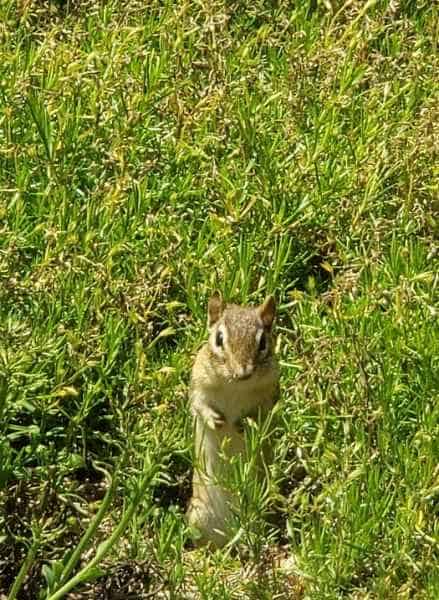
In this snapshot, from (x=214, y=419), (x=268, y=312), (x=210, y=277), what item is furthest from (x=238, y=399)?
(x=210, y=277)

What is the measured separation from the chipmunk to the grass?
0.11 meters

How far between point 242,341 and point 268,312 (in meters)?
0.21

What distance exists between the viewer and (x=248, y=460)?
577cm

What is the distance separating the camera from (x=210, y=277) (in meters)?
6.86

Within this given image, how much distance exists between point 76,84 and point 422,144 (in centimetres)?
147

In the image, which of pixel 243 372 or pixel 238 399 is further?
pixel 238 399

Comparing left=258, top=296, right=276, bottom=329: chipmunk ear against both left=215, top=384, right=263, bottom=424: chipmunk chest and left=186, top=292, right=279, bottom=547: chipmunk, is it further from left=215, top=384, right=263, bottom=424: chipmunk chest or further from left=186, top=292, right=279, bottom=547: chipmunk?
left=215, top=384, right=263, bottom=424: chipmunk chest

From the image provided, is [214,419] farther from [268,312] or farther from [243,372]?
[268,312]

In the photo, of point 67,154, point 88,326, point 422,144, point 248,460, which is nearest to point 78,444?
point 88,326

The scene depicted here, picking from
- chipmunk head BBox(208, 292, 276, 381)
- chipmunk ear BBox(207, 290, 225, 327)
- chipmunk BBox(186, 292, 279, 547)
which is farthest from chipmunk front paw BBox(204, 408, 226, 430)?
chipmunk ear BBox(207, 290, 225, 327)

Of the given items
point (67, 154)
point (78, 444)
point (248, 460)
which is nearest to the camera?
point (248, 460)

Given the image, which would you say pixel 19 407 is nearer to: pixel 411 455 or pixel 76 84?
pixel 411 455

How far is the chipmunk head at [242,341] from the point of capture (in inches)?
240

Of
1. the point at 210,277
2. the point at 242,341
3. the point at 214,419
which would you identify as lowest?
the point at 214,419
